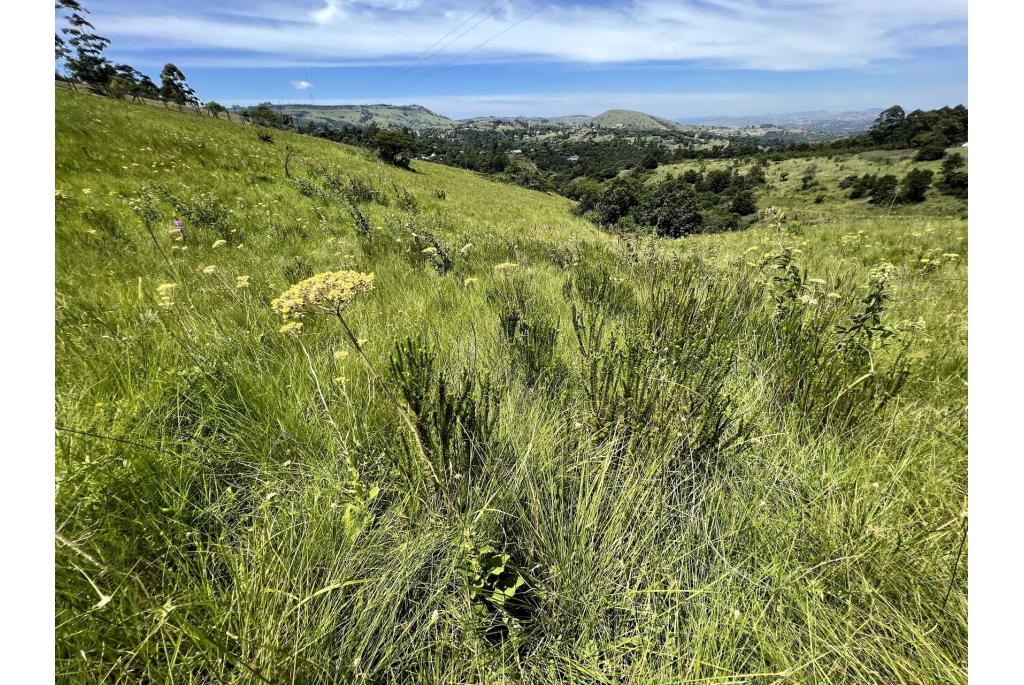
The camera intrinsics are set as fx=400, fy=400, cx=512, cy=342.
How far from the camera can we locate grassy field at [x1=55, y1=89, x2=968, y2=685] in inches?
42.8

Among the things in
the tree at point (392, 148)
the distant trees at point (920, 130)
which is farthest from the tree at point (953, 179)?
the tree at point (392, 148)

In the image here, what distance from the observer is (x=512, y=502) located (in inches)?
59.6

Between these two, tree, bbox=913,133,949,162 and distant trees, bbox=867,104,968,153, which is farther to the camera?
tree, bbox=913,133,949,162

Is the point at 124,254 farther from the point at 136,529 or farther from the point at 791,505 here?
the point at 791,505

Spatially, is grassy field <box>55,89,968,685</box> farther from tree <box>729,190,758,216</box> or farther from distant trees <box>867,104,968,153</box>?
tree <box>729,190,758,216</box>

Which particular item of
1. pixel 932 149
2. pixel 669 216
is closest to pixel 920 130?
pixel 932 149

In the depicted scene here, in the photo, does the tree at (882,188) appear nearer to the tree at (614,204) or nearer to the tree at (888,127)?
the tree at (888,127)

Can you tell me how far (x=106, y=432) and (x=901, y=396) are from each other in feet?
12.4

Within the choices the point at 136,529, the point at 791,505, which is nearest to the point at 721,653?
the point at 791,505

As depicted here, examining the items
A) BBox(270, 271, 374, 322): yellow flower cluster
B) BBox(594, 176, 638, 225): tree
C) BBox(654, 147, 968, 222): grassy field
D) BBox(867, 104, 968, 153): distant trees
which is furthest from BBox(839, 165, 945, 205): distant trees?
BBox(270, 271, 374, 322): yellow flower cluster

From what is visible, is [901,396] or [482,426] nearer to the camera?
[482,426]

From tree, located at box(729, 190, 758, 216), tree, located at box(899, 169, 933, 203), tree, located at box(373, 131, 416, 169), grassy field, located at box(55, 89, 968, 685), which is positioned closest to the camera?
grassy field, located at box(55, 89, 968, 685)

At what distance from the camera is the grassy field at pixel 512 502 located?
109 cm

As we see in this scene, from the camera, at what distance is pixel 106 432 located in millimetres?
1612
